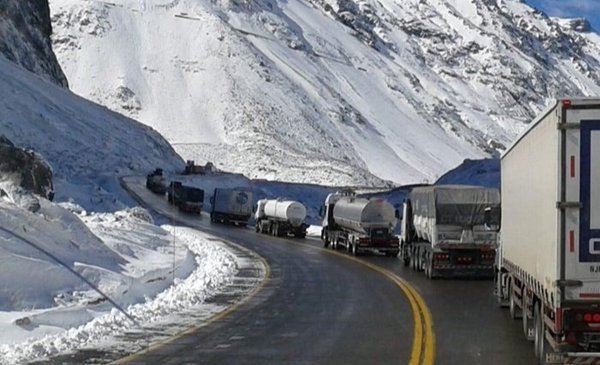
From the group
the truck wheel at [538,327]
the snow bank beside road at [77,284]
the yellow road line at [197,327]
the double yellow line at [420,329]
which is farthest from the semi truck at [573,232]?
the snow bank beside road at [77,284]

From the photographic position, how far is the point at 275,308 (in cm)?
2162

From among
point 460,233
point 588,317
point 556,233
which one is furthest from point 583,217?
point 460,233

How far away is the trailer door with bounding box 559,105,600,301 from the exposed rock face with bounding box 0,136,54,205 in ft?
95.2

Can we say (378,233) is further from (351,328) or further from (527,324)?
(527,324)

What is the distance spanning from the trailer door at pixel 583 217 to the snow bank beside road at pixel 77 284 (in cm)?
704

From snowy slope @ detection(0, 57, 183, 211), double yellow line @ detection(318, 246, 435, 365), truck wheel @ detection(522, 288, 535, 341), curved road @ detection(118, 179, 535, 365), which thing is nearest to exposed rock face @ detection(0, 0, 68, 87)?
snowy slope @ detection(0, 57, 183, 211)

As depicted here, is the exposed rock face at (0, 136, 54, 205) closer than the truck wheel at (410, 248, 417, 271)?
No

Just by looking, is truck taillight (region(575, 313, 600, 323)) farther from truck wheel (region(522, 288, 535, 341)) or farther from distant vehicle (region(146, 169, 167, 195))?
distant vehicle (region(146, 169, 167, 195))

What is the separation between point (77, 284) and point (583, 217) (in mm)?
12175

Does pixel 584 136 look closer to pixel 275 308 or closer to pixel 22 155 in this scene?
pixel 275 308

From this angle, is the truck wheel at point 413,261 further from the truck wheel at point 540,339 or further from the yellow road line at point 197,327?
the truck wheel at point 540,339

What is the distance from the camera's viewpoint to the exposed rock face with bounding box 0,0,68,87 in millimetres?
116250

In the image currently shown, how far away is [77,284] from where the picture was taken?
68.3ft

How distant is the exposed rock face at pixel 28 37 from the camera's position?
116250mm
